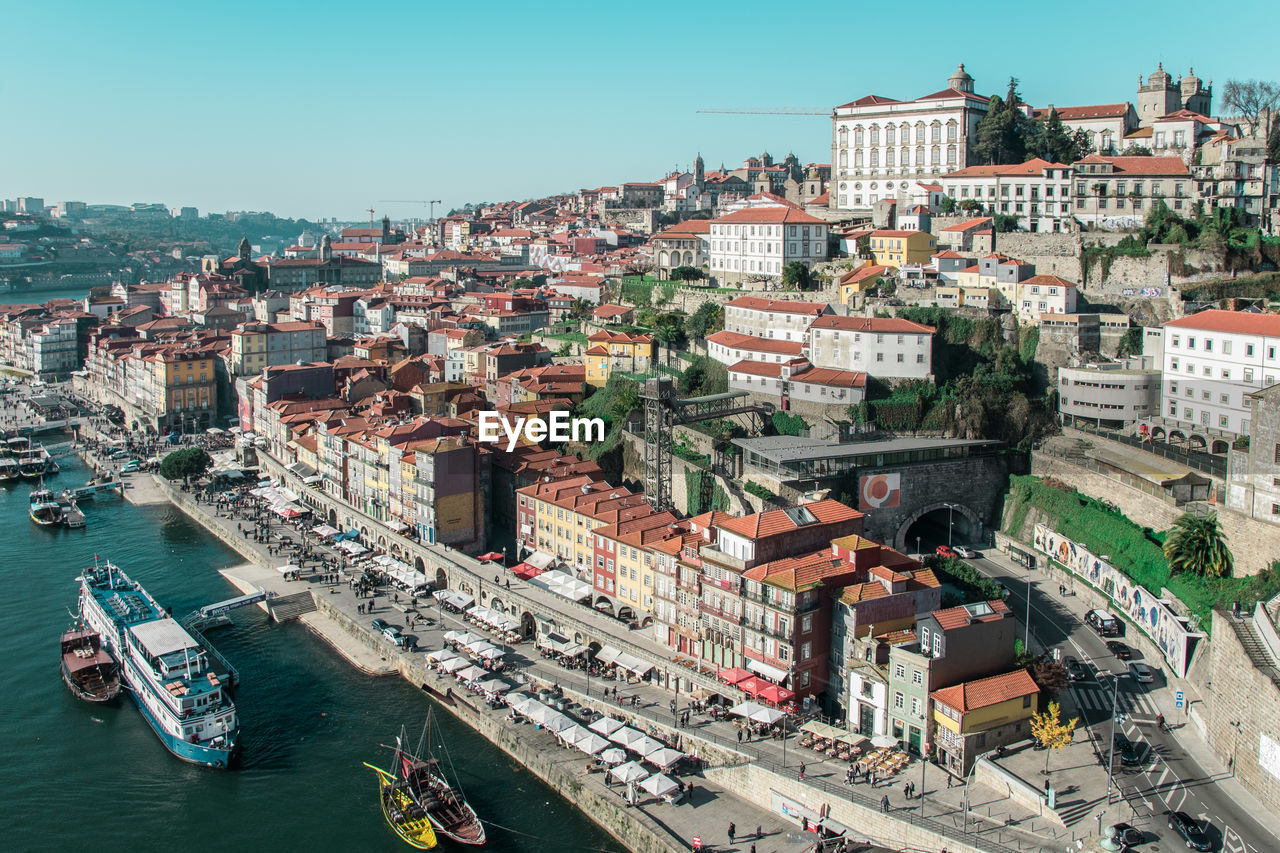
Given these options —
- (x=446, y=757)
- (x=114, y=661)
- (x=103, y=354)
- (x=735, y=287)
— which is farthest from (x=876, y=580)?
(x=103, y=354)

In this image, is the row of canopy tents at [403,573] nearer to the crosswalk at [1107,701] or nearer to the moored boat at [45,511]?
the moored boat at [45,511]

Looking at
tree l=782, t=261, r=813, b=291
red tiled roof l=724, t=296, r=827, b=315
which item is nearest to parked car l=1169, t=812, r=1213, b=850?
red tiled roof l=724, t=296, r=827, b=315

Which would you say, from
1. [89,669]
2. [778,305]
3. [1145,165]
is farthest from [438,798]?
[1145,165]

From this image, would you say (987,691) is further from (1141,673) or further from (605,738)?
(605,738)

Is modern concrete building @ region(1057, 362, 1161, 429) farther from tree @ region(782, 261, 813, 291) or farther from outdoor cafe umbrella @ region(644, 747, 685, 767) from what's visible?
outdoor cafe umbrella @ region(644, 747, 685, 767)

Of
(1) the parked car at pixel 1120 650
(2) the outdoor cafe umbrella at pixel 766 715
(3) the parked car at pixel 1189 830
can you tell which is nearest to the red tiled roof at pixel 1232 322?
(1) the parked car at pixel 1120 650

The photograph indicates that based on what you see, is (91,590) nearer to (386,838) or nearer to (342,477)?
(342,477)
